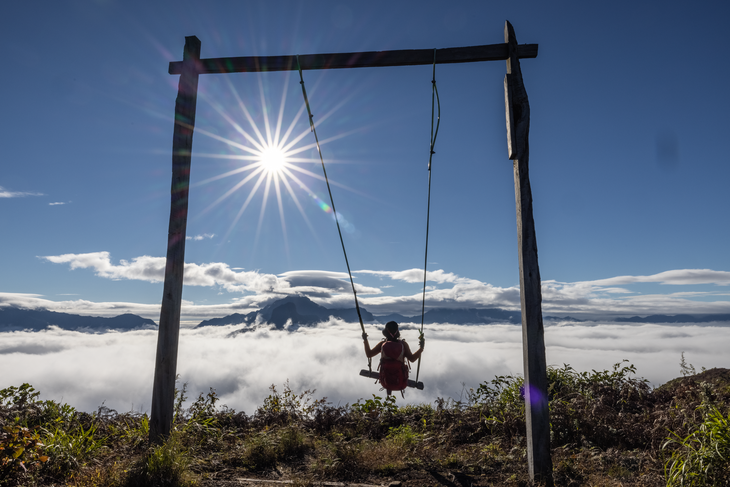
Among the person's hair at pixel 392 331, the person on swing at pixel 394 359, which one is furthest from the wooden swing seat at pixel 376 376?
the person's hair at pixel 392 331

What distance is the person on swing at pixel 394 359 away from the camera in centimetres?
A: 668

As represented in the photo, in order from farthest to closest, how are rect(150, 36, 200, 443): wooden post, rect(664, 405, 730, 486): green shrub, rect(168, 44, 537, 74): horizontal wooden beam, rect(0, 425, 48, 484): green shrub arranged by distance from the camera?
rect(168, 44, 537, 74): horizontal wooden beam < rect(150, 36, 200, 443): wooden post < rect(0, 425, 48, 484): green shrub < rect(664, 405, 730, 486): green shrub

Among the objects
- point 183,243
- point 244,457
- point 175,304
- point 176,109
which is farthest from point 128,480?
point 176,109

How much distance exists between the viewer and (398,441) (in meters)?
6.93

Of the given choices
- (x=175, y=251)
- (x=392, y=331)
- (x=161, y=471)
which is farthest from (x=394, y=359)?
(x=175, y=251)

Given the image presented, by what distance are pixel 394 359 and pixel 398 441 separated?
4.96 ft

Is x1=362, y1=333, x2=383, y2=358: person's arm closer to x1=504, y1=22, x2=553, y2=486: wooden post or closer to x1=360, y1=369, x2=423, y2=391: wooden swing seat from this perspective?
x1=360, y1=369, x2=423, y2=391: wooden swing seat

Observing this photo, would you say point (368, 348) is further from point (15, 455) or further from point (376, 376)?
point (15, 455)

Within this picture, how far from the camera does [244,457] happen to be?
619cm

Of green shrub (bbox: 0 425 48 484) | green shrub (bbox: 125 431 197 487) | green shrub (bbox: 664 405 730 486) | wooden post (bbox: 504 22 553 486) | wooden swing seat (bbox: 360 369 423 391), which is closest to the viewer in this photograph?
green shrub (bbox: 664 405 730 486)

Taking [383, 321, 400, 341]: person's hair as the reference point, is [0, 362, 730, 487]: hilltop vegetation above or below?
below

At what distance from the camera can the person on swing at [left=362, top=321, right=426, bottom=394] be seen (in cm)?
668

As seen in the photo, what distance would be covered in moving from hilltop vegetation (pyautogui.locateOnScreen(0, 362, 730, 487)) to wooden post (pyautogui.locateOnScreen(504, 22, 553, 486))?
1.95 ft

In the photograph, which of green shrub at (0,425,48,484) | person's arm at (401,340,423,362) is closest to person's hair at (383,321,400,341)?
person's arm at (401,340,423,362)
